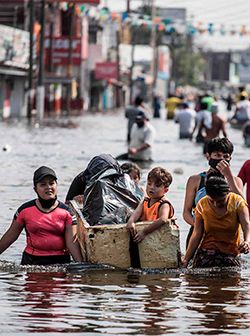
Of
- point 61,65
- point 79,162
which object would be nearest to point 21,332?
point 79,162

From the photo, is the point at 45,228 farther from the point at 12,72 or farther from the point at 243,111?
the point at 12,72

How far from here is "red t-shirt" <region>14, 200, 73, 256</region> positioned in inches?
489

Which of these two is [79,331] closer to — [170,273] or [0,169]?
[170,273]

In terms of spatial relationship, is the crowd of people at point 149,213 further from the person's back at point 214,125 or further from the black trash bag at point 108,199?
the person's back at point 214,125

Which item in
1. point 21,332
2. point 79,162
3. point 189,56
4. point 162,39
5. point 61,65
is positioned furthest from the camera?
point 189,56

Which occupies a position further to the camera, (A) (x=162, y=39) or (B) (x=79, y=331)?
(A) (x=162, y=39)

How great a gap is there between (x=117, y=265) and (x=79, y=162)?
17.2m

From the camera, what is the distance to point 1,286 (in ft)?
39.0

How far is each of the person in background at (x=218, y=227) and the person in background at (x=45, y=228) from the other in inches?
43.3

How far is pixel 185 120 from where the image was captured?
43.6 metres

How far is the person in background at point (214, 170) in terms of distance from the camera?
1295cm

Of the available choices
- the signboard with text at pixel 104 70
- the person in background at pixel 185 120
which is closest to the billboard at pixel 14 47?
the person in background at pixel 185 120

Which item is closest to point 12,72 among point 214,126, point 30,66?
point 30,66

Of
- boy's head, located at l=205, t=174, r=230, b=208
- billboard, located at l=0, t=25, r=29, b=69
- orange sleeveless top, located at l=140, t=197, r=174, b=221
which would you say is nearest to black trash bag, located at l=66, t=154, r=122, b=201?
orange sleeveless top, located at l=140, t=197, r=174, b=221
